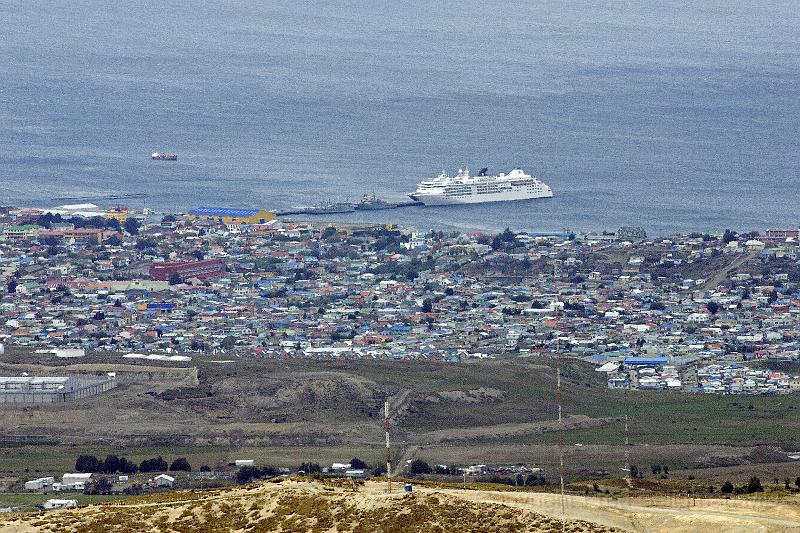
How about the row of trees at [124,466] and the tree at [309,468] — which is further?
the row of trees at [124,466]

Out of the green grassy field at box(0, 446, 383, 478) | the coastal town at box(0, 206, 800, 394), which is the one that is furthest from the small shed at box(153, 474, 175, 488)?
the coastal town at box(0, 206, 800, 394)

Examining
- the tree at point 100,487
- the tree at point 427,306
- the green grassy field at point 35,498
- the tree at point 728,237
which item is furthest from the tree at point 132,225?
the green grassy field at point 35,498

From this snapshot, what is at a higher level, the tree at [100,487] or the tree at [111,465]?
the tree at [111,465]

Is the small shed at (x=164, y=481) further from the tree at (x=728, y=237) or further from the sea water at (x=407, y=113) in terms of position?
the sea water at (x=407, y=113)

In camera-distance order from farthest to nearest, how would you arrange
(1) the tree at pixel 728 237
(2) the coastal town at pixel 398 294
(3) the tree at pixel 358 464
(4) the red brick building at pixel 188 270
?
(1) the tree at pixel 728 237 < (4) the red brick building at pixel 188 270 < (2) the coastal town at pixel 398 294 < (3) the tree at pixel 358 464

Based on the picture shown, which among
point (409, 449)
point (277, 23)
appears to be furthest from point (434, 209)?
point (277, 23)

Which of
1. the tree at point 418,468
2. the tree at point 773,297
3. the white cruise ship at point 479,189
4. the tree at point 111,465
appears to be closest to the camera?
the tree at point 418,468

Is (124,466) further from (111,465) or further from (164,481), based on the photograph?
(164,481)

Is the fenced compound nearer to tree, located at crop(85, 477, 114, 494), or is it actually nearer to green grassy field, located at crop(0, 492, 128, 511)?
tree, located at crop(85, 477, 114, 494)
